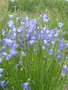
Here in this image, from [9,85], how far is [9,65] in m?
0.23

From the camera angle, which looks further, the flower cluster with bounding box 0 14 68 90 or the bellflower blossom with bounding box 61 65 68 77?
the bellflower blossom with bounding box 61 65 68 77

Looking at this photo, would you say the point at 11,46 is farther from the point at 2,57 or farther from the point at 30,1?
the point at 30,1

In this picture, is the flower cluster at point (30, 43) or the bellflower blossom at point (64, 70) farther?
the bellflower blossom at point (64, 70)

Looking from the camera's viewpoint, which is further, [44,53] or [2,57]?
[44,53]

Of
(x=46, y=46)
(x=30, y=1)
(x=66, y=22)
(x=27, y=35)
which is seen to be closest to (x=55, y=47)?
(x=46, y=46)

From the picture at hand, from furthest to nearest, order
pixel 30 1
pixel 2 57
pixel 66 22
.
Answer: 1. pixel 30 1
2. pixel 66 22
3. pixel 2 57

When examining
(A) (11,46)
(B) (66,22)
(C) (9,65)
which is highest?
(A) (11,46)

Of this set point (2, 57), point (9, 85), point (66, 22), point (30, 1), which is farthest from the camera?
point (30, 1)

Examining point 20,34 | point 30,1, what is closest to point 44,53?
point 20,34

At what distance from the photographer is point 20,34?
3.27 metres

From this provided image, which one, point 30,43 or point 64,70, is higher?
point 30,43

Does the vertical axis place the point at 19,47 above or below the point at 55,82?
above

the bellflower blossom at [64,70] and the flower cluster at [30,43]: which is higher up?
the flower cluster at [30,43]

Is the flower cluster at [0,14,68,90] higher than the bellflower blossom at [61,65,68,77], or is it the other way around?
the flower cluster at [0,14,68,90]
